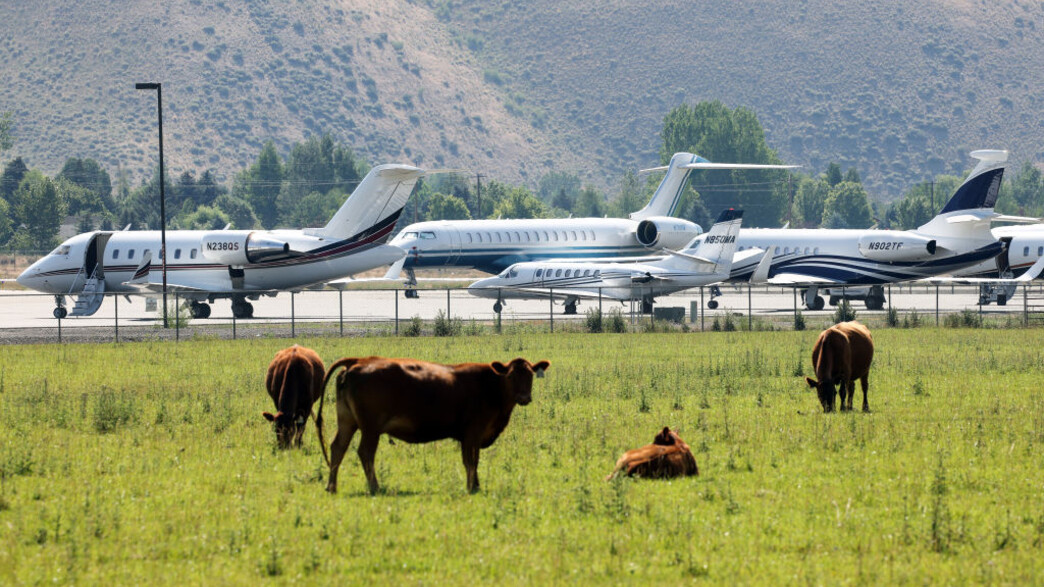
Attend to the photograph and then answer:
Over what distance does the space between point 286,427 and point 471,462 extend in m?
3.52

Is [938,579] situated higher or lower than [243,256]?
lower

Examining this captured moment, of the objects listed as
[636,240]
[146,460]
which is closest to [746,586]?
[146,460]

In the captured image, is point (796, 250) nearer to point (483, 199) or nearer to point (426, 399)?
point (426, 399)

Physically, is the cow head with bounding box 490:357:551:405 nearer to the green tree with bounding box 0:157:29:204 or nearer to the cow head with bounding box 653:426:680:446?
the cow head with bounding box 653:426:680:446

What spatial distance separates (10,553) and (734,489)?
7.18 m

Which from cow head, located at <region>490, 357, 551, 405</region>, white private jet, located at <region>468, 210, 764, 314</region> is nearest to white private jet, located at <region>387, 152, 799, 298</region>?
white private jet, located at <region>468, 210, 764, 314</region>

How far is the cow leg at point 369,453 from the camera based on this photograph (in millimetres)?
13992

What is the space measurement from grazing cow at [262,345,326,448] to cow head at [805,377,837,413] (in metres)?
7.61

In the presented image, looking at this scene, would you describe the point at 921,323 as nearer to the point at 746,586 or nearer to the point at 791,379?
the point at 791,379

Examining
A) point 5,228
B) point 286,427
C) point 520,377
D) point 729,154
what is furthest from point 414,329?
point 729,154

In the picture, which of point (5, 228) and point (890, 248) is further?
point (5, 228)

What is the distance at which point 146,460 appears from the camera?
1688cm

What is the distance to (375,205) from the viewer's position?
50969 mm

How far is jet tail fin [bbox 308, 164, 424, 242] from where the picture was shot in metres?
50.7
